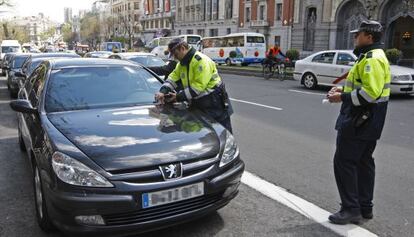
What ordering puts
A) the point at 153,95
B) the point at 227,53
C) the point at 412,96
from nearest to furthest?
the point at 153,95 < the point at 412,96 < the point at 227,53

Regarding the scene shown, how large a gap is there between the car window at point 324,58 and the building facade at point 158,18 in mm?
59336

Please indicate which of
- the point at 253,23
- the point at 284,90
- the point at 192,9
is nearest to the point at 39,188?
the point at 284,90

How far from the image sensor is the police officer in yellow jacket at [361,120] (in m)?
3.38

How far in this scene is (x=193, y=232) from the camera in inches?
138

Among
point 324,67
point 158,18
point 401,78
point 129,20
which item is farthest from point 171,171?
point 129,20

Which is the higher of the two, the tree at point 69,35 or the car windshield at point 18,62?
the tree at point 69,35

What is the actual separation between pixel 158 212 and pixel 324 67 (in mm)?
12741

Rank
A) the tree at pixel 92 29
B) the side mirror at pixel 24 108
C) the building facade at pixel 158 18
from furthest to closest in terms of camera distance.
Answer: the tree at pixel 92 29
the building facade at pixel 158 18
the side mirror at pixel 24 108

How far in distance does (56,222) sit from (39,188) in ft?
2.01

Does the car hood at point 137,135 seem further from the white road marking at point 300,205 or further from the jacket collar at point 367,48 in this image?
the jacket collar at point 367,48

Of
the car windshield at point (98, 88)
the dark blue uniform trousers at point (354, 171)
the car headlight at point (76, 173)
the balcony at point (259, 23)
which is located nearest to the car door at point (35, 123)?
the car windshield at point (98, 88)

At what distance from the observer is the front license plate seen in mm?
3025

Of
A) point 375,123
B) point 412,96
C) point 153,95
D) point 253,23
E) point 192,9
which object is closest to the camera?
point 375,123

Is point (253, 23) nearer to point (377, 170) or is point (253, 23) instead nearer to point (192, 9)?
point (192, 9)
